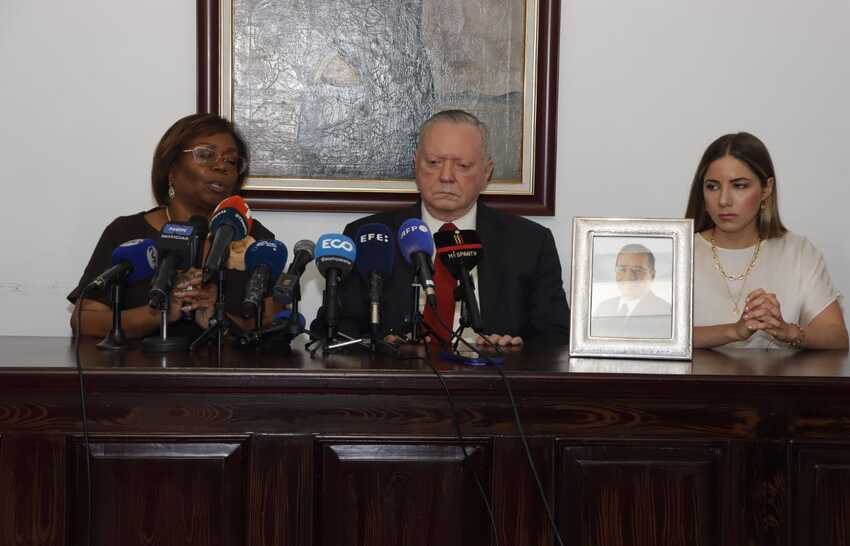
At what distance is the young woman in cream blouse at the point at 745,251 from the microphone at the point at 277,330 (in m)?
1.17

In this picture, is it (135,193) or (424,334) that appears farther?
(135,193)

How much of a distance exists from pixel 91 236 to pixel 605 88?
72.3 inches

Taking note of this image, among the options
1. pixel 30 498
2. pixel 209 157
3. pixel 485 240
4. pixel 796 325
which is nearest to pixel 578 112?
pixel 485 240

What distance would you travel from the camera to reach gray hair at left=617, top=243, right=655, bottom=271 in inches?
79.8

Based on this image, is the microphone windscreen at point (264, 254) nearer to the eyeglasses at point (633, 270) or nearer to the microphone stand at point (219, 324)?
the microphone stand at point (219, 324)

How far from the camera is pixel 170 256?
6.26 ft

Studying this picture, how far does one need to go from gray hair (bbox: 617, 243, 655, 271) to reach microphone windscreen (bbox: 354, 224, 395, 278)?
501 mm

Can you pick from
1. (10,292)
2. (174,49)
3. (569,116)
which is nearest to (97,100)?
(174,49)

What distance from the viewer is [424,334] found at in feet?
6.89

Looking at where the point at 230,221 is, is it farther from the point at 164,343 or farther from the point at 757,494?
the point at 757,494

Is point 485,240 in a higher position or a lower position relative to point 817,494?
higher

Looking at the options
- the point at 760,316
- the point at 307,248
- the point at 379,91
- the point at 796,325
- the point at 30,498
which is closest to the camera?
the point at 30,498

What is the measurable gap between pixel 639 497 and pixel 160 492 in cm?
89

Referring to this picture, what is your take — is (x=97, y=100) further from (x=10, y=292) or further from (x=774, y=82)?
(x=774, y=82)
